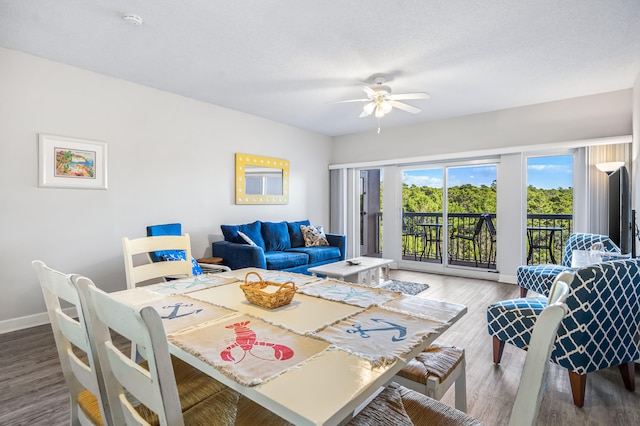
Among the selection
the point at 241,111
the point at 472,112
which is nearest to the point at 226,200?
the point at 241,111

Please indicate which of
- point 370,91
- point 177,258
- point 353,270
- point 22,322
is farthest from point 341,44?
point 22,322

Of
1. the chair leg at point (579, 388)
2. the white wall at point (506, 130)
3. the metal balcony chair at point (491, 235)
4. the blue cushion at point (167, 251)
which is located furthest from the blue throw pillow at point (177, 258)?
the metal balcony chair at point (491, 235)

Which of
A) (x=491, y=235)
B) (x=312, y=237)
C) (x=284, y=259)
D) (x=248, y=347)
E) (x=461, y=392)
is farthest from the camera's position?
(x=491, y=235)

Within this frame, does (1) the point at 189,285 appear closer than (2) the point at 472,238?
Yes

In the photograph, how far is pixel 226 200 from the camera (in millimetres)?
4805

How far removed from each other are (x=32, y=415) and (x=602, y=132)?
606 centimetres

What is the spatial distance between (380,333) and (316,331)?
207 mm

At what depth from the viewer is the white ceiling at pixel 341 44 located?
2350mm

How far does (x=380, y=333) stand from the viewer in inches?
41.6

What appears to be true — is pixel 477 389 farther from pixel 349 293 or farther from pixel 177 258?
pixel 177 258

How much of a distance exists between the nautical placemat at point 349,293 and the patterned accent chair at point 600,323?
3.81 feet

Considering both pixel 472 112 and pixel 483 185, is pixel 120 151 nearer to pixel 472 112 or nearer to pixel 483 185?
pixel 472 112

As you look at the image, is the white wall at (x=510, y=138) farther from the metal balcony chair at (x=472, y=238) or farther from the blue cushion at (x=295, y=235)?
the blue cushion at (x=295, y=235)

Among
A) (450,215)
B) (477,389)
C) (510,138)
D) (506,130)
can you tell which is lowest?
(477,389)
